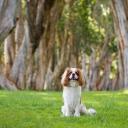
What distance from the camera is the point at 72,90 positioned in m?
11.0

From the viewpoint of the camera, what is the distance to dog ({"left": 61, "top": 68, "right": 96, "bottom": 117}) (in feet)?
35.1

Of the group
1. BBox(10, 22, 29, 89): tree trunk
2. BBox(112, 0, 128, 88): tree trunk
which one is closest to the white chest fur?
BBox(112, 0, 128, 88): tree trunk

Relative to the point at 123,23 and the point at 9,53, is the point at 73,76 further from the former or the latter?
the point at 9,53

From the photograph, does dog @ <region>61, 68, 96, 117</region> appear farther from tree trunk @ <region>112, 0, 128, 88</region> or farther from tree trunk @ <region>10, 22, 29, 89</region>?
tree trunk @ <region>10, 22, 29, 89</region>

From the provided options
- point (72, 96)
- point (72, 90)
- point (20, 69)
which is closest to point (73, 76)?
point (72, 90)

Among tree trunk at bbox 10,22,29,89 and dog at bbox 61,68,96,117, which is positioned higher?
tree trunk at bbox 10,22,29,89

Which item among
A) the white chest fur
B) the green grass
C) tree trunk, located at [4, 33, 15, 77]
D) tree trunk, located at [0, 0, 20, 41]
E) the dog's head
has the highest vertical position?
tree trunk, located at [4, 33, 15, 77]

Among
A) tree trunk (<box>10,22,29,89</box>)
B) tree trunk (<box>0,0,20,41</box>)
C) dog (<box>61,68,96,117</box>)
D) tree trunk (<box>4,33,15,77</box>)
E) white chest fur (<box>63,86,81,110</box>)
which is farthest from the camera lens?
tree trunk (<box>4,33,15,77</box>)

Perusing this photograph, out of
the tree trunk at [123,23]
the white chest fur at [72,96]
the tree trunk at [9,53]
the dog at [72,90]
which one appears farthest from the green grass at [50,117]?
the tree trunk at [9,53]

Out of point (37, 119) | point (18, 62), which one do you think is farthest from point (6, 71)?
point (37, 119)

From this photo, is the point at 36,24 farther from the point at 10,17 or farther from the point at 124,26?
the point at 10,17

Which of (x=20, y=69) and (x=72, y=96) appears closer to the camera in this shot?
(x=72, y=96)

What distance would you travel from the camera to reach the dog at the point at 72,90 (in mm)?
10695

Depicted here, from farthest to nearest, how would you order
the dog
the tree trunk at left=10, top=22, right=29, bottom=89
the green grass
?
the tree trunk at left=10, top=22, right=29, bottom=89 < the dog < the green grass
